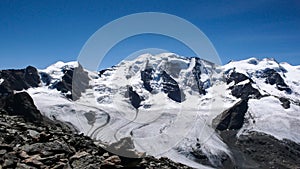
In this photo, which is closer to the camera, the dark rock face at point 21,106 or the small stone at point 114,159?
the small stone at point 114,159

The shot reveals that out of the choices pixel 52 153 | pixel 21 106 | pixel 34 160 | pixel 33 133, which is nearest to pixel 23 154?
pixel 34 160

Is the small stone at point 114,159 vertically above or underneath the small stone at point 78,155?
underneath

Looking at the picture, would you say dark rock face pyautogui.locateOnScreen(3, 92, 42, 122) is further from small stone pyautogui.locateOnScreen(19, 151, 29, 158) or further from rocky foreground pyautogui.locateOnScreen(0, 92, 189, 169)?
small stone pyautogui.locateOnScreen(19, 151, 29, 158)

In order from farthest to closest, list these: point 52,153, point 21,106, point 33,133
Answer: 1. point 21,106
2. point 33,133
3. point 52,153

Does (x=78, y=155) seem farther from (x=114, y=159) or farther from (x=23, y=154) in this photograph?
(x=23, y=154)

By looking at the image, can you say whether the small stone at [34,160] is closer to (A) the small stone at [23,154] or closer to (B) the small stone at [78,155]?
(A) the small stone at [23,154]

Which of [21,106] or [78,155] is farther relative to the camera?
[21,106]

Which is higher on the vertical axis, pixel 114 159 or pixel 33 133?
pixel 33 133

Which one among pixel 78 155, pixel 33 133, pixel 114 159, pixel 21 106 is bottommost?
pixel 114 159

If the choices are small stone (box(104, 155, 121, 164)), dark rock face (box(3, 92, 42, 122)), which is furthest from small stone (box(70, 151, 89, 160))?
dark rock face (box(3, 92, 42, 122))

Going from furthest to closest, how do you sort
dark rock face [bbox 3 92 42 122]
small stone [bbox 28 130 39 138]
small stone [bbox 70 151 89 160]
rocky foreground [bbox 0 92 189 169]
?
dark rock face [bbox 3 92 42 122] < small stone [bbox 28 130 39 138] < small stone [bbox 70 151 89 160] < rocky foreground [bbox 0 92 189 169]

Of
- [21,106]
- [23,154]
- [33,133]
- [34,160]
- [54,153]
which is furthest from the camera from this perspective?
[21,106]

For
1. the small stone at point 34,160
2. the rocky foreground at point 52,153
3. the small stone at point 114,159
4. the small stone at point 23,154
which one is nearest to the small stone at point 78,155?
the rocky foreground at point 52,153

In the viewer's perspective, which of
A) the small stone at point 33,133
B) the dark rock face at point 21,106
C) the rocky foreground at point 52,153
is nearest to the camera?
the rocky foreground at point 52,153
